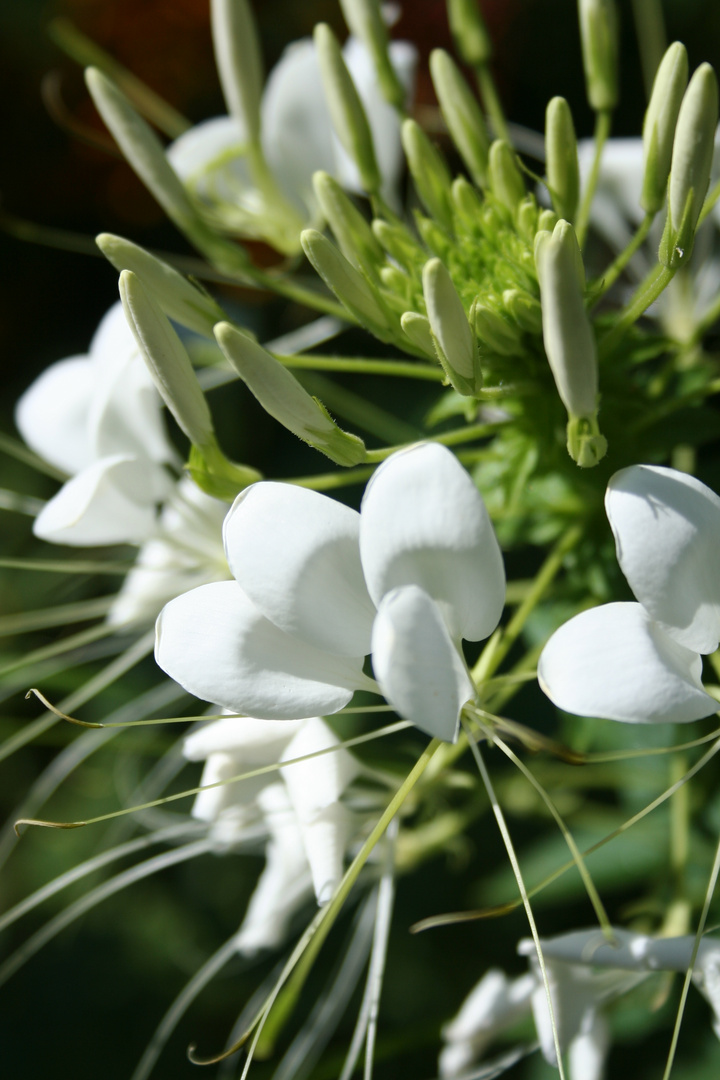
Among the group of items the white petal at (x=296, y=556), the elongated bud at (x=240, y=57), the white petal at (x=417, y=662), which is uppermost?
the elongated bud at (x=240, y=57)

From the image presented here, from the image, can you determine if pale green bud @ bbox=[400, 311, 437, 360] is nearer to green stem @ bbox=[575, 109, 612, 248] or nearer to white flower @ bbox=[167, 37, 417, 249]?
green stem @ bbox=[575, 109, 612, 248]

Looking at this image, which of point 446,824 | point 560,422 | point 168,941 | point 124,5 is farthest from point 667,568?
point 124,5

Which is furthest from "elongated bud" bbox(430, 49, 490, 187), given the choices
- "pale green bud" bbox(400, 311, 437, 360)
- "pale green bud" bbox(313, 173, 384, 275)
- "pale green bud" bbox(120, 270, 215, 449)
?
"pale green bud" bbox(120, 270, 215, 449)

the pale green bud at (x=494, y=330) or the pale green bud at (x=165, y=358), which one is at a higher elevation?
the pale green bud at (x=165, y=358)

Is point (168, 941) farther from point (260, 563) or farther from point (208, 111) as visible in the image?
point (208, 111)

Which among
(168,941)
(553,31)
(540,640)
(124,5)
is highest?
(124,5)

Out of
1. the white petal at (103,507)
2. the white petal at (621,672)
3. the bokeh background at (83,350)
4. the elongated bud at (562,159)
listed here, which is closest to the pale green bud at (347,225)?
the elongated bud at (562,159)

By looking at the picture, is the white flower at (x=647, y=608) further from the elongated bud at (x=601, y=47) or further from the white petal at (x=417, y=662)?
the elongated bud at (x=601, y=47)

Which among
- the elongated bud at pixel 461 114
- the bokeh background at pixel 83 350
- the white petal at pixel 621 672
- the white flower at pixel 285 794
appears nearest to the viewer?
the white petal at pixel 621 672
